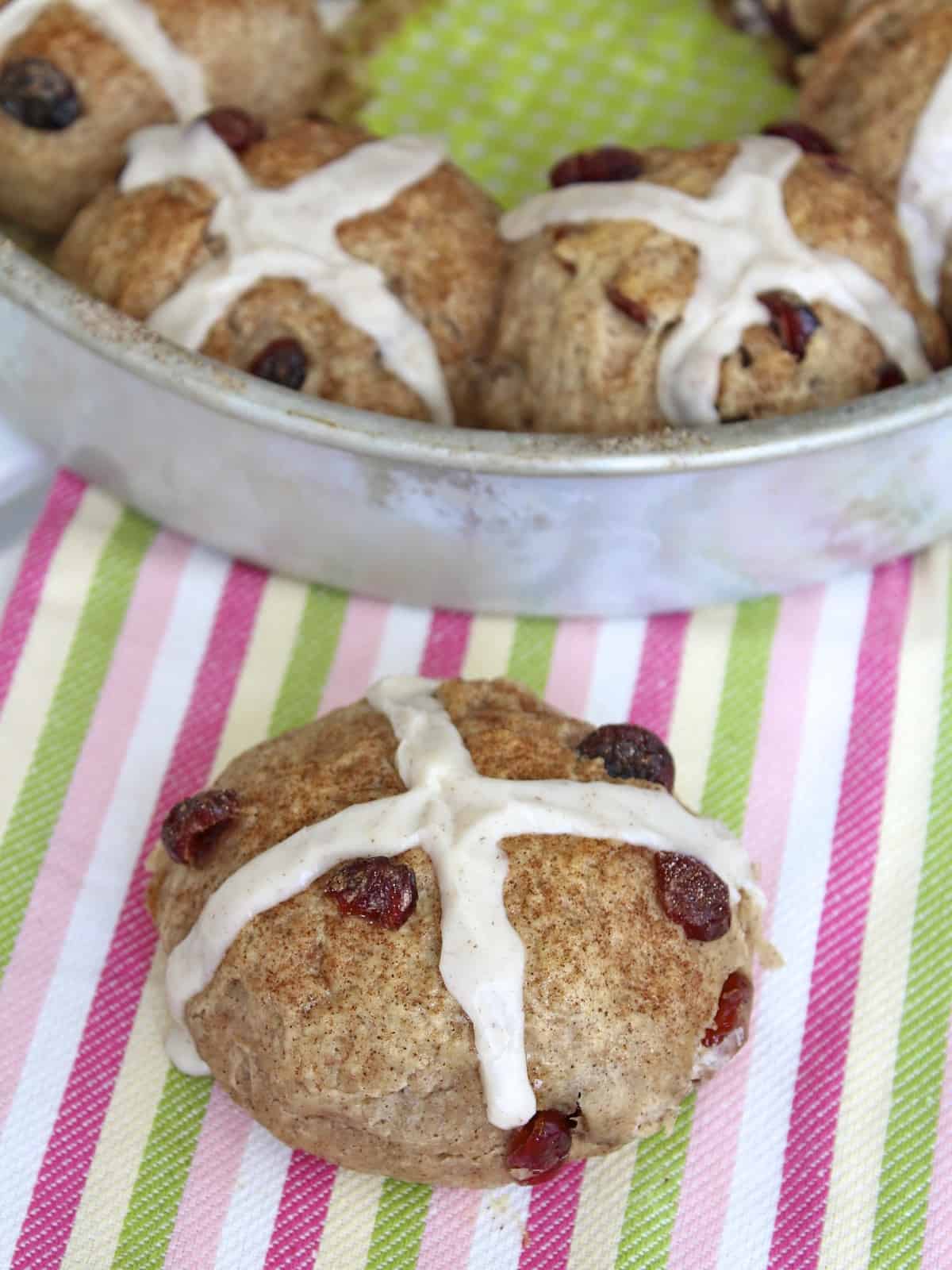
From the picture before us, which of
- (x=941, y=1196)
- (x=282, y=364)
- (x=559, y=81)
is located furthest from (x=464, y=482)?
(x=559, y=81)

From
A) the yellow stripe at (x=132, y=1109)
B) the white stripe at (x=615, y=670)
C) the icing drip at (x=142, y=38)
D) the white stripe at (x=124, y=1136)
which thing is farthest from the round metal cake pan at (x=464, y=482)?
the white stripe at (x=124, y=1136)

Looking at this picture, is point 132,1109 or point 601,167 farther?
point 601,167

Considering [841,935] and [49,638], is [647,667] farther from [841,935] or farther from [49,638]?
[49,638]

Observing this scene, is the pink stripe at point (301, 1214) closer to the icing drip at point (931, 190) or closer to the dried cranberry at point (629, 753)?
the dried cranberry at point (629, 753)

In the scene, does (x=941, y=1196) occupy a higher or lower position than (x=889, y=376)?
lower

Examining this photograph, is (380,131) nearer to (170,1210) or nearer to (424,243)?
(424,243)

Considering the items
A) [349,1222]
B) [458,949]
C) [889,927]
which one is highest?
[458,949]
